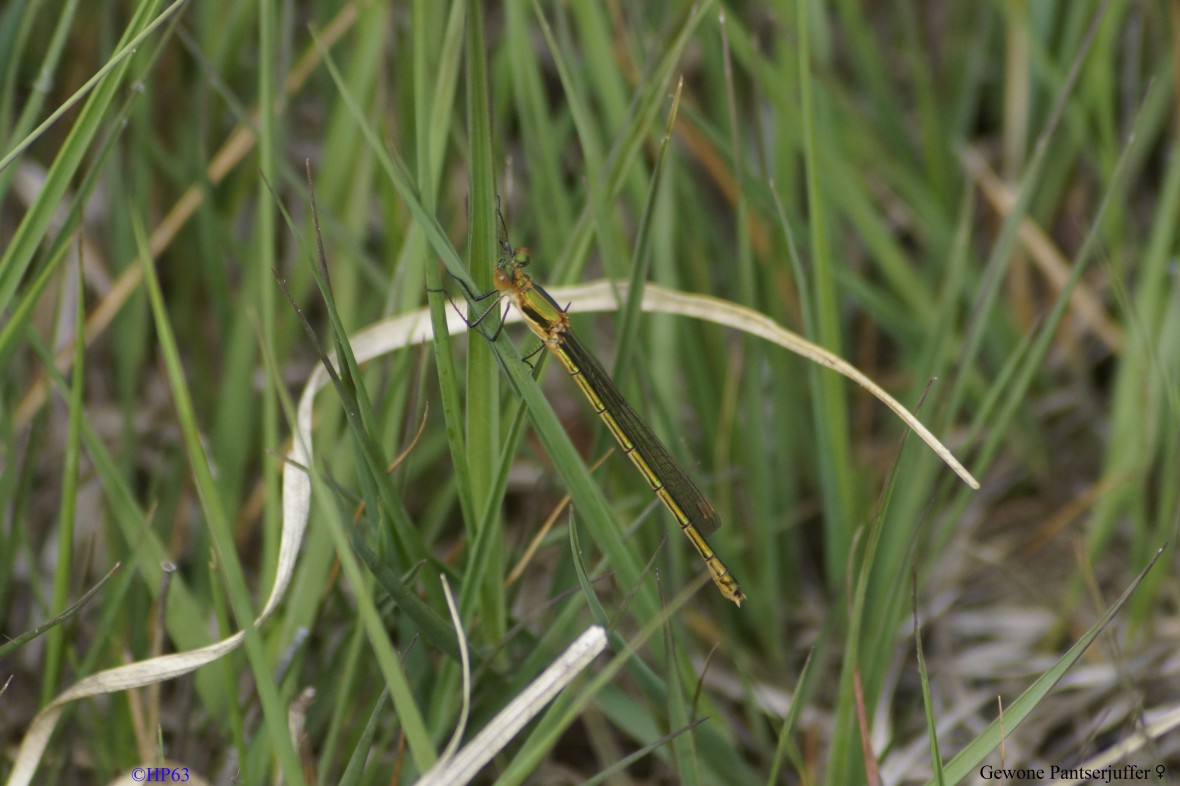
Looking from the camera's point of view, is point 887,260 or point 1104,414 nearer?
point 887,260

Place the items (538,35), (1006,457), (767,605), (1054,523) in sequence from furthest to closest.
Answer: (538,35), (1006,457), (1054,523), (767,605)

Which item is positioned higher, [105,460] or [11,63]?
[11,63]

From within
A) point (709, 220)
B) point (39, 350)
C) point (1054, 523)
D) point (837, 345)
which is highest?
point (39, 350)

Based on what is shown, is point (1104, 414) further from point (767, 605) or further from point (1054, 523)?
point (767, 605)

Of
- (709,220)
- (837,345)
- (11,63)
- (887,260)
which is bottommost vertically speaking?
(837,345)

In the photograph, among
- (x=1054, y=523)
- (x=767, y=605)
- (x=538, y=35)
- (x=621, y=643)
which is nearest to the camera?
(x=621, y=643)

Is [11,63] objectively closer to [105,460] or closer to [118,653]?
[105,460]

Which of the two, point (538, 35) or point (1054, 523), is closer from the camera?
point (1054, 523)

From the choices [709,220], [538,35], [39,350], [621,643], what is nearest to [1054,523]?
[709,220]

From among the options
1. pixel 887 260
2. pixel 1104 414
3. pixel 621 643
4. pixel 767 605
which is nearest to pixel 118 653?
pixel 621 643
